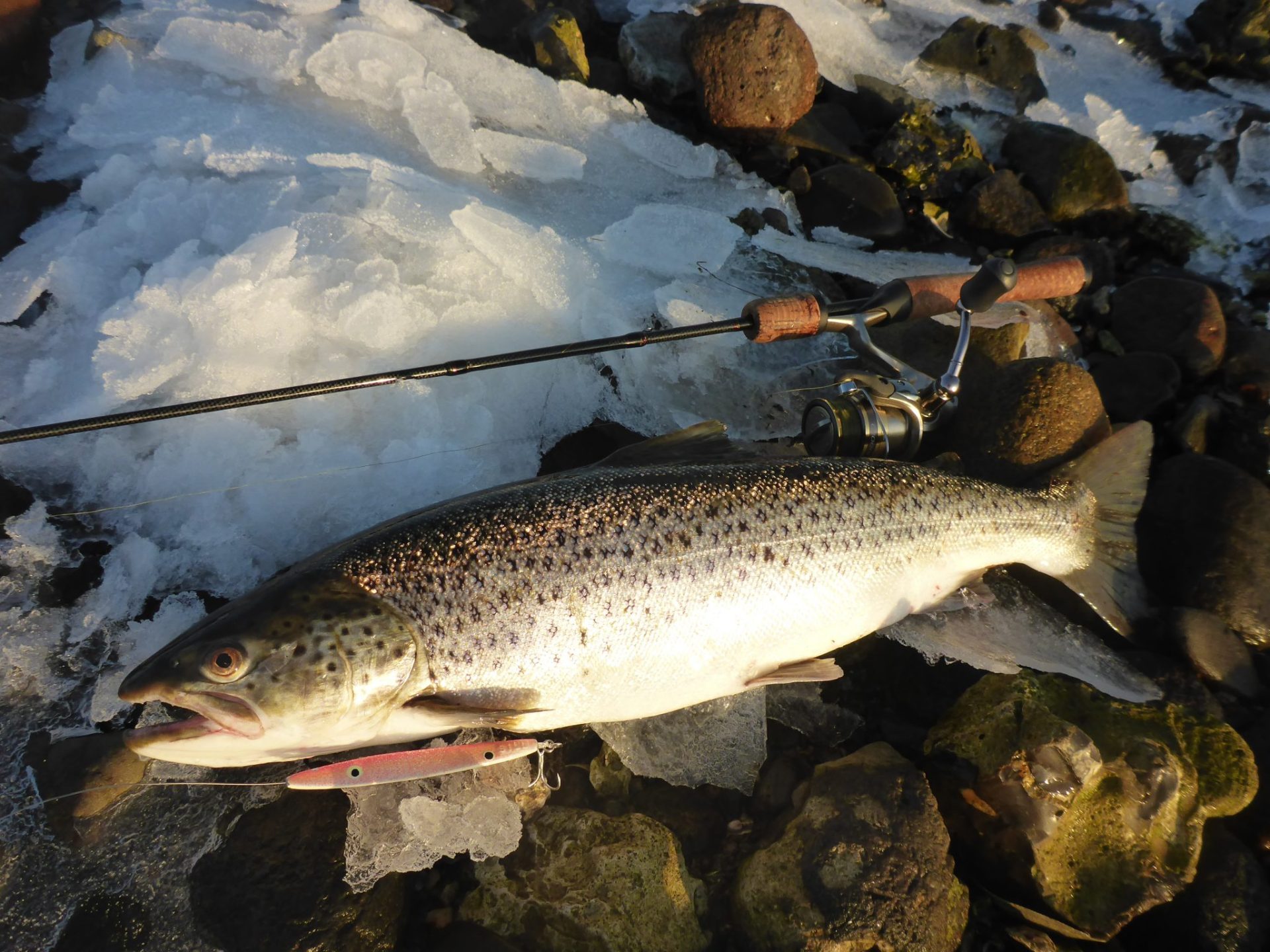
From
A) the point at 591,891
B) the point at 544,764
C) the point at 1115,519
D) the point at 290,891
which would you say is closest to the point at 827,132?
the point at 1115,519

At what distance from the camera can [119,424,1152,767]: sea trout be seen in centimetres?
201

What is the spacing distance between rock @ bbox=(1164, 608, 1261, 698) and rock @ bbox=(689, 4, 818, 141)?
12.3 feet

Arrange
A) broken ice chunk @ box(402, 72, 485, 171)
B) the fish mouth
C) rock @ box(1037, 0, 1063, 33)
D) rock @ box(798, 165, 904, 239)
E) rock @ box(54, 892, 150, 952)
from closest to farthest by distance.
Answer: the fish mouth, rock @ box(54, 892, 150, 952), broken ice chunk @ box(402, 72, 485, 171), rock @ box(798, 165, 904, 239), rock @ box(1037, 0, 1063, 33)

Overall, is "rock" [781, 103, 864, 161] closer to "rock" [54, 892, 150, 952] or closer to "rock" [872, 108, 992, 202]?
"rock" [872, 108, 992, 202]

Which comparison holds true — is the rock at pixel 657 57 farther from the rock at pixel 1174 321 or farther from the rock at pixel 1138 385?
the rock at pixel 1138 385

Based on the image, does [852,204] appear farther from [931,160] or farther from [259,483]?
[259,483]

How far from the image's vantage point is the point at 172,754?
2004 millimetres

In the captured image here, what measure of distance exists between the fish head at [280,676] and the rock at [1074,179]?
510 cm

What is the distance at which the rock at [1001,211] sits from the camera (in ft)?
14.2

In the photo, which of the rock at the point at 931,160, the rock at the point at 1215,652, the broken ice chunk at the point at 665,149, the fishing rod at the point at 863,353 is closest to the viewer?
the fishing rod at the point at 863,353

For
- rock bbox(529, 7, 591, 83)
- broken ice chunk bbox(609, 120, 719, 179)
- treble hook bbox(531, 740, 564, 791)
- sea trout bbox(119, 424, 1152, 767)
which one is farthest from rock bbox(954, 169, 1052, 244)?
treble hook bbox(531, 740, 564, 791)

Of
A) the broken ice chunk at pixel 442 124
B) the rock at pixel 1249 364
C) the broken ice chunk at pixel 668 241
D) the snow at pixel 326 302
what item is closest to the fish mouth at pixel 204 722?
the snow at pixel 326 302

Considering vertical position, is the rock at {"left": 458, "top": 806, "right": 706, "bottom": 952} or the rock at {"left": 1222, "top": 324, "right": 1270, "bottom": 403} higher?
the rock at {"left": 1222, "top": 324, "right": 1270, "bottom": 403}

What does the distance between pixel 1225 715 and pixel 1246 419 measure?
1.73 metres
